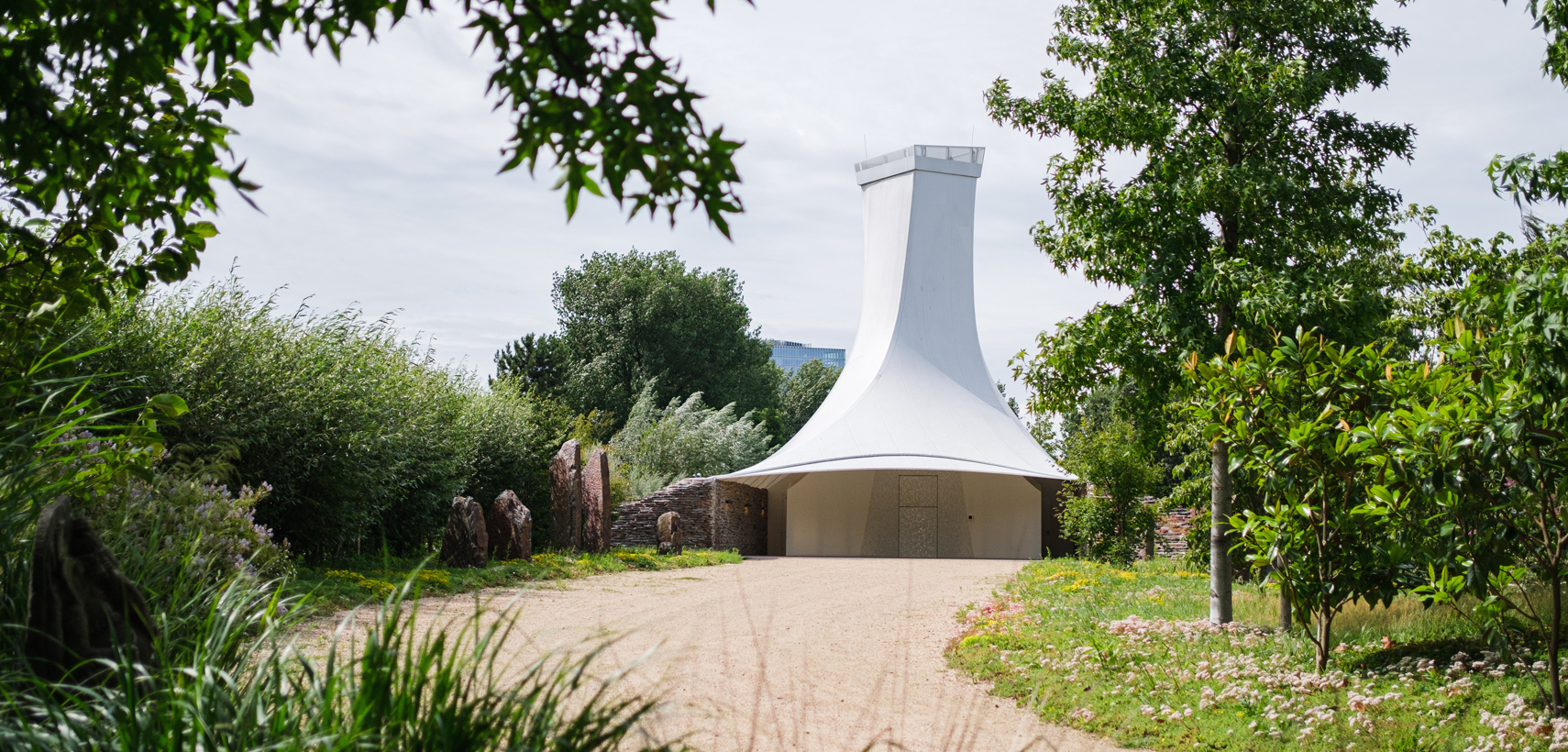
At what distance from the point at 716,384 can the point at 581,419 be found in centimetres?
1242

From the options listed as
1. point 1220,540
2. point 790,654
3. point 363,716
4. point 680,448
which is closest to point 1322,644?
point 1220,540

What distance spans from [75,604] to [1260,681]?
4930 mm

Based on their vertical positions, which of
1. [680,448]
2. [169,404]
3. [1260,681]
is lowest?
[1260,681]

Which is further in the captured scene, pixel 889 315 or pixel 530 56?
pixel 889 315

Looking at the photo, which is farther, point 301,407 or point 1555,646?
point 301,407

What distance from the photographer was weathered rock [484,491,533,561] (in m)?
12.1

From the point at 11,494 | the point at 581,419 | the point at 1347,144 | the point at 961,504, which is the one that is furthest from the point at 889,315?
the point at 11,494

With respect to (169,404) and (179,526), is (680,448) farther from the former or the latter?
(169,404)

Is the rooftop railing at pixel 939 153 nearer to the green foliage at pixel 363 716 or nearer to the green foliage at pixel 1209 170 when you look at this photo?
the green foliage at pixel 1209 170

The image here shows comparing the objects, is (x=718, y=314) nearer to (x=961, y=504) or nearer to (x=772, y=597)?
(x=961, y=504)

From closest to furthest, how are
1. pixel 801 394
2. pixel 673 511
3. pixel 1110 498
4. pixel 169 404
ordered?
pixel 169 404
pixel 1110 498
pixel 673 511
pixel 801 394

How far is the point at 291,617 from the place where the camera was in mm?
2551

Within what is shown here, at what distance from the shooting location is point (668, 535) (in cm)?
1586

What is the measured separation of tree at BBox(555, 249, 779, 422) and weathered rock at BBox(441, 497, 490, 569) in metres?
21.6
